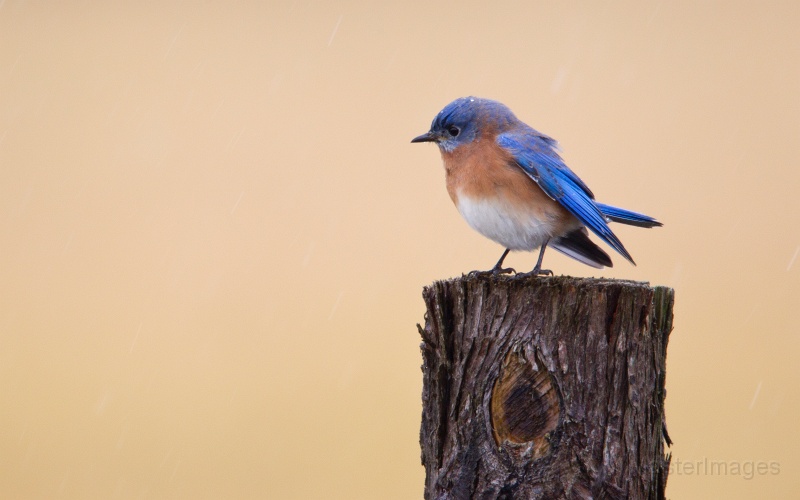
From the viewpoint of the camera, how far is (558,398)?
3107 millimetres

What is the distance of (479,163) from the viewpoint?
452cm

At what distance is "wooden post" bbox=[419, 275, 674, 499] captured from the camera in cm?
306

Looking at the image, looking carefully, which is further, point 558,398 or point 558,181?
point 558,181

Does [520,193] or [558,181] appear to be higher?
[558,181]

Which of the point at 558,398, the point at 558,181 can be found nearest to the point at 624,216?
the point at 558,181

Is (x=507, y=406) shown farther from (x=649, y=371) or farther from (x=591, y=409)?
(x=649, y=371)

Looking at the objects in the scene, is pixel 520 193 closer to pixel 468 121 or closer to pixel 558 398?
pixel 468 121

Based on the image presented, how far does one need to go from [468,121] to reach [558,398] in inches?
86.2

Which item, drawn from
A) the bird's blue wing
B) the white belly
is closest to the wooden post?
the bird's blue wing

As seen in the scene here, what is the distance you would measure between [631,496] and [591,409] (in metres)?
0.38

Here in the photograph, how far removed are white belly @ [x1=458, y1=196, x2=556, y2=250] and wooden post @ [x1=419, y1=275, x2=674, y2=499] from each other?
3.65 feet

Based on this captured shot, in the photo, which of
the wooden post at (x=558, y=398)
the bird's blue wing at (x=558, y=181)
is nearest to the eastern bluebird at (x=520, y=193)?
the bird's blue wing at (x=558, y=181)

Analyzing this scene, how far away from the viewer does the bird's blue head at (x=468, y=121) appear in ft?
15.6

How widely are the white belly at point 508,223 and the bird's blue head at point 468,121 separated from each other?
459mm
